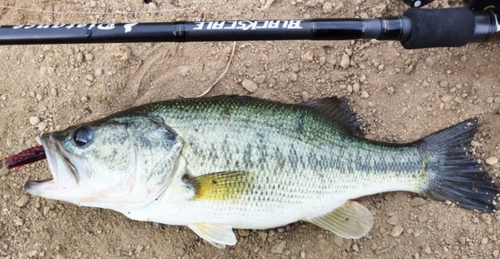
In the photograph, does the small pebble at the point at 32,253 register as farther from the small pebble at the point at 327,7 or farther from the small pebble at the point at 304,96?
the small pebble at the point at 327,7

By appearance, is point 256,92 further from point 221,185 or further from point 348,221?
point 348,221

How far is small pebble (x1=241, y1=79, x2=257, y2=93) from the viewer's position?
12.3 feet

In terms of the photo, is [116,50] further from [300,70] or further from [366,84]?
[366,84]

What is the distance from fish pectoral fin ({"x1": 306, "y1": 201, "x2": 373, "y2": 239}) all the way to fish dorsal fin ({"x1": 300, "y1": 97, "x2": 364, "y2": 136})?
1.57 ft

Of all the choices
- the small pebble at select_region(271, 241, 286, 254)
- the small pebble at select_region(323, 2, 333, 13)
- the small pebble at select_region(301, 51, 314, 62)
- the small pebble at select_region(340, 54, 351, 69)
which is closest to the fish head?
the small pebble at select_region(271, 241, 286, 254)

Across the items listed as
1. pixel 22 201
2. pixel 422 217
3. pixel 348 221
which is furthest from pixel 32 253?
pixel 422 217

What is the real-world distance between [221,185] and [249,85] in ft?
2.95

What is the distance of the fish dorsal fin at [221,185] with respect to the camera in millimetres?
3086

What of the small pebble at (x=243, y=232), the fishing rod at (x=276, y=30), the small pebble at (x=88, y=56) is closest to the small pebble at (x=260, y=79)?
the fishing rod at (x=276, y=30)

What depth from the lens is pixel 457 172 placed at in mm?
3488

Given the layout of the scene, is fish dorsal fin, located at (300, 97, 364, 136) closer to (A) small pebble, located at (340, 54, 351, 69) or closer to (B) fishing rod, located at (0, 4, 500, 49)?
(A) small pebble, located at (340, 54, 351, 69)

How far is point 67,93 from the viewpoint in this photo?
148 inches

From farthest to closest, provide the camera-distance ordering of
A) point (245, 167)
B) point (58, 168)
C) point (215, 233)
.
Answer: point (215, 233) → point (245, 167) → point (58, 168)

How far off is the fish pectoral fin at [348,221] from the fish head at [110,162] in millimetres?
991
